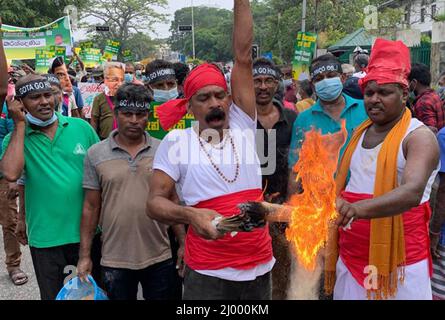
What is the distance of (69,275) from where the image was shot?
11.4ft

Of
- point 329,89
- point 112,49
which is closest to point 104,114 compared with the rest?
point 329,89

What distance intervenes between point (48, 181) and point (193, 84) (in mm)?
1348

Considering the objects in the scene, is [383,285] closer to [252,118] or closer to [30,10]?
[252,118]

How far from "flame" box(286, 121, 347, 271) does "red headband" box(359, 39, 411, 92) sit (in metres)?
0.53

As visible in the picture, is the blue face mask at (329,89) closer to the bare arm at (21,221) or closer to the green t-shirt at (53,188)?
the green t-shirt at (53,188)

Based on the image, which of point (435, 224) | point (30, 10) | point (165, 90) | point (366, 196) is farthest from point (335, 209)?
point (30, 10)

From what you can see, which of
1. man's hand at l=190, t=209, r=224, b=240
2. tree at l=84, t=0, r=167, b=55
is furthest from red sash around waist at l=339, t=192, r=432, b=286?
tree at l=84, t=0, r=167, b=55

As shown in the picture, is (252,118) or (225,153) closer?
(225,153)

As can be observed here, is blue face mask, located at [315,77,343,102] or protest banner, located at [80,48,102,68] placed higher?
protest banner, located at [80,48,102,68]

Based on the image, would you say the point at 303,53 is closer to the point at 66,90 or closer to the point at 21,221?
the point at 66,90

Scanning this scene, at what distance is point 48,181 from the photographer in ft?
11.0

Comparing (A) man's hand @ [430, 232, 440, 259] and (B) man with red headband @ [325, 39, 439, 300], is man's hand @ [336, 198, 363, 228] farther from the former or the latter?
(A) man's hand @ [430, 232, 440, 259]

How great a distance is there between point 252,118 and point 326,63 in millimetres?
1761

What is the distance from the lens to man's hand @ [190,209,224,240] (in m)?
2.35
